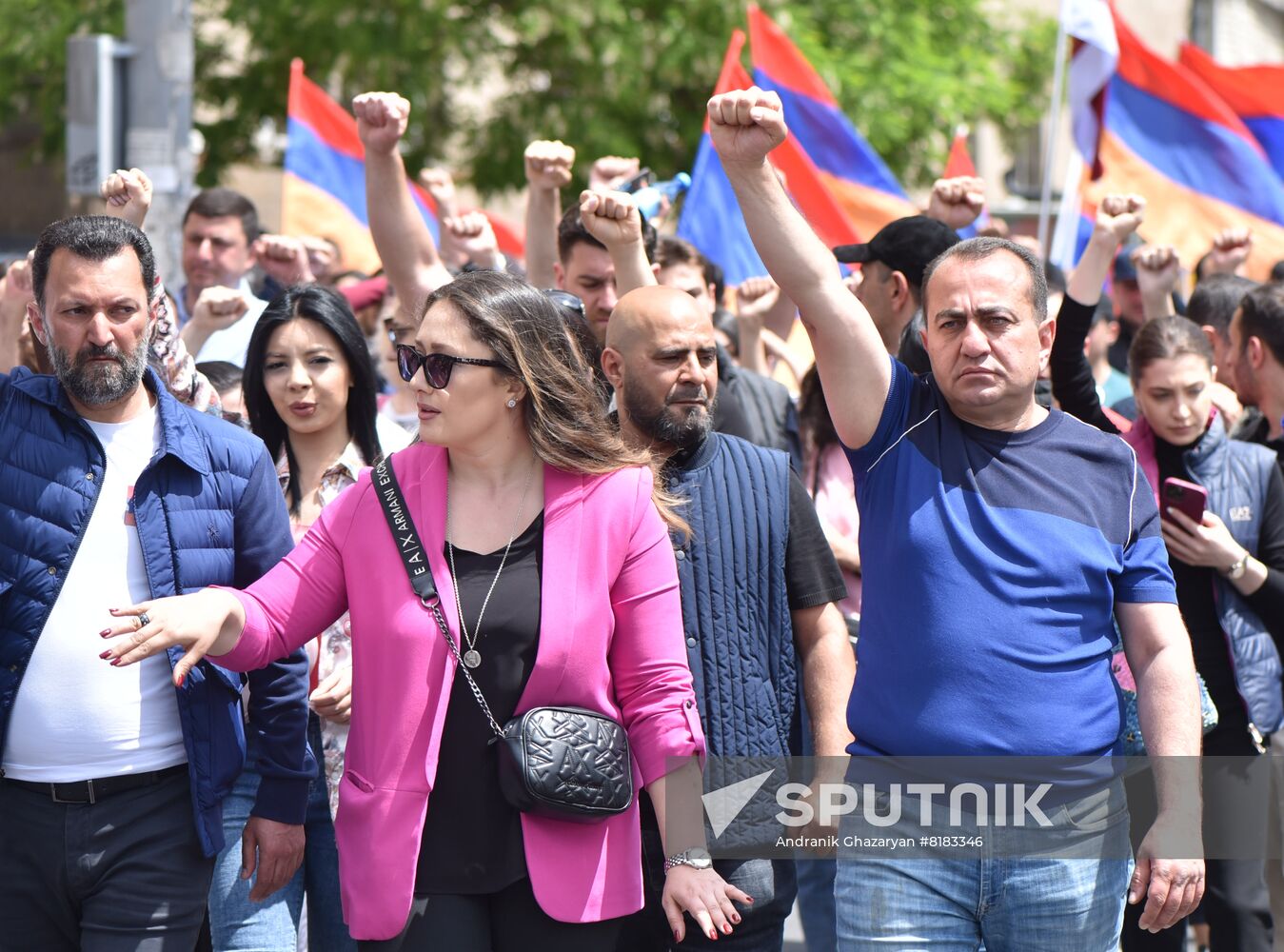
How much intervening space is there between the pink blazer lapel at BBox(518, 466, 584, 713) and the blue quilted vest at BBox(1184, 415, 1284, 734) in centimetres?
232

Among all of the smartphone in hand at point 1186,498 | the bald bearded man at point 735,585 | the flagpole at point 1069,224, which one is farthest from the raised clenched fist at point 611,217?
the flagpole at point 1069,224

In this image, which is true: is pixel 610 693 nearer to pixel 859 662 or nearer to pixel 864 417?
pixel 859 662

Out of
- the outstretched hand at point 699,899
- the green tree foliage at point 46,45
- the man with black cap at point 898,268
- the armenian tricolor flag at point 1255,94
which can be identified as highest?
the green tree foliage at point 46,45

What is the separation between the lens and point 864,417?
3.46m

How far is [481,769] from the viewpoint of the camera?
10.5ft

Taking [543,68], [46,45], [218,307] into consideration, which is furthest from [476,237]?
[543,68]

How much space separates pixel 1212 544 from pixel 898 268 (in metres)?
1.24

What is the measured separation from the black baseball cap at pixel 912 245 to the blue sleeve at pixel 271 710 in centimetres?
218

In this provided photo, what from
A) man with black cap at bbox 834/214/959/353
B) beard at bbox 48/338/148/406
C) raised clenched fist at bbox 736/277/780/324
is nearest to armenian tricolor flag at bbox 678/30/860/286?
raised clenched fist at bbox 736/277/780/324

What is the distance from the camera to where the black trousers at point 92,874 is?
11.5ft

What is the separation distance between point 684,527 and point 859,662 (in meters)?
0.53

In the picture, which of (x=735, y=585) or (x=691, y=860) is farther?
(x=735, y=585)

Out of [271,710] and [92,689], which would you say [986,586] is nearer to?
[271,710]

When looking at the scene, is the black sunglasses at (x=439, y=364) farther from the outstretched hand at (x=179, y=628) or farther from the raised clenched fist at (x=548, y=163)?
the raised clenched fist at (x=548, y=163)
